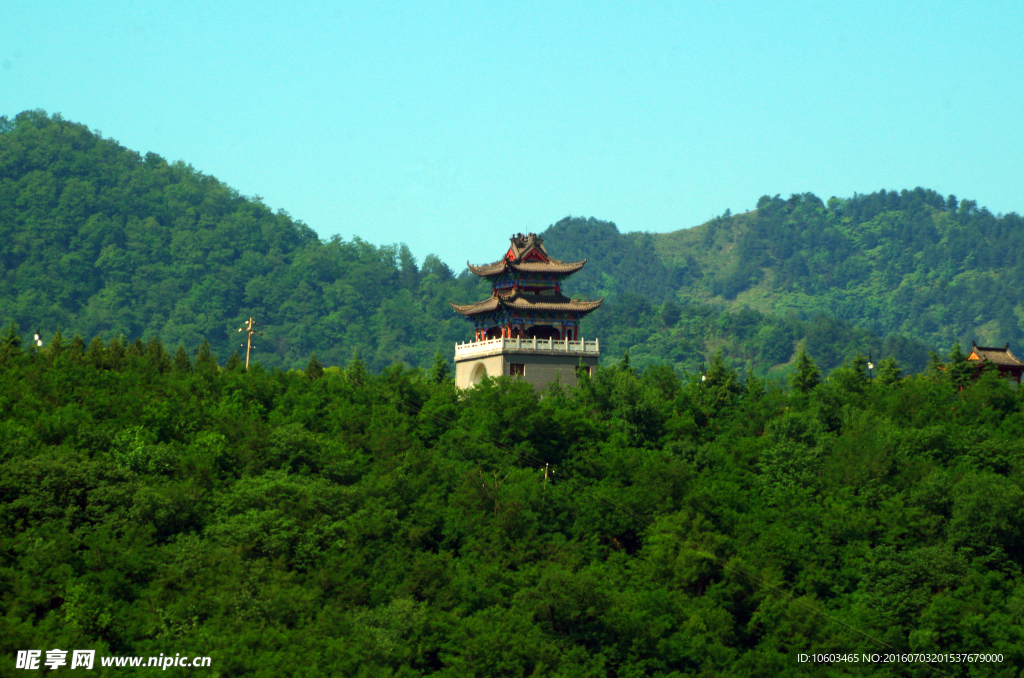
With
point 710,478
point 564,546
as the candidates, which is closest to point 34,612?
point 564,546

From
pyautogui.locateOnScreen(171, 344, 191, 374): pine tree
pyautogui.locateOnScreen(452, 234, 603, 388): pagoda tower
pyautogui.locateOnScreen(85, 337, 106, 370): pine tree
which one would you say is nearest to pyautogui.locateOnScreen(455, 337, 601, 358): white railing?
pyautogui.locateOnScreen(452, 234, 603, 388): pagoda tower

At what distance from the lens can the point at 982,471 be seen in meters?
54.9

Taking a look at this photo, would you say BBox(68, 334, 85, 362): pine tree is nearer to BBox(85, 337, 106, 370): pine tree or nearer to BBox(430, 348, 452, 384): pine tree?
BBox(85, 337, 106, 370): pine tree

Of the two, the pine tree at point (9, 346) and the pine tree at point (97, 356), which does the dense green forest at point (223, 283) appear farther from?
the pine tree at point (97, 356)

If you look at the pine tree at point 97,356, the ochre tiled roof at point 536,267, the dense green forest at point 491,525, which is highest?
the ochre tiled roof at point 536,267

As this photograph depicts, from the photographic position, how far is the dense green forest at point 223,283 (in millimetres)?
155625

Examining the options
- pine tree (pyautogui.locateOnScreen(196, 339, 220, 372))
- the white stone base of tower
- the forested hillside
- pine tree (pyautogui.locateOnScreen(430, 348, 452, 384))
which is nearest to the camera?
pine tree (pyautogui.locateOnScreen(196, 339, 220, 372))

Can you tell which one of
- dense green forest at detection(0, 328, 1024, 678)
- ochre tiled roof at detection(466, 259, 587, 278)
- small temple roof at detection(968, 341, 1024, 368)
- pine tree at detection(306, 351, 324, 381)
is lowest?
dense green forest at detection(0, 328, 1024, 678)

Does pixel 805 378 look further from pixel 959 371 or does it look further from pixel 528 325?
pixel 528 325

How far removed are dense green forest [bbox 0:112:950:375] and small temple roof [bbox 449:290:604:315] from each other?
8955cm

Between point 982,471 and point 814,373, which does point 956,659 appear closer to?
point 982,471

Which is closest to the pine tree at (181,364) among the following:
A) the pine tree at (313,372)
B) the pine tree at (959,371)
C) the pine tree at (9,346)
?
the pine tree at (313,372)

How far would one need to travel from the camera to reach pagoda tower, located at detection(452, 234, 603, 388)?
2440 inches

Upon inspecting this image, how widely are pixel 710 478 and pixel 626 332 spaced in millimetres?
122374
